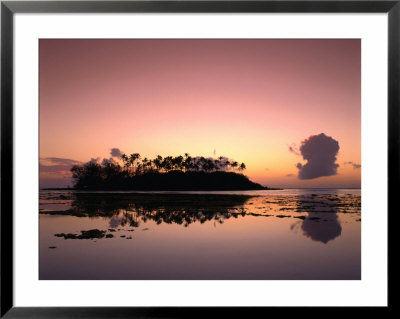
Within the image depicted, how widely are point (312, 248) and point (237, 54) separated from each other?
1.52 m

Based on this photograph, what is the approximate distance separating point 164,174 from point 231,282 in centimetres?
171

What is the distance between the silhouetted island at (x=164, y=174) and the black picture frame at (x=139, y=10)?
4.30ft

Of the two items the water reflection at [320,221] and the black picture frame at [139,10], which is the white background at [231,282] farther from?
the water reflection at [320,221]

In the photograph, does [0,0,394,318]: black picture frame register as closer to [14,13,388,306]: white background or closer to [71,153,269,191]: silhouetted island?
[14,13,388,306]: white background

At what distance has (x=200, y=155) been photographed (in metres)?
3.22

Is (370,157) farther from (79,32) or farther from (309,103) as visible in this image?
(79,32)

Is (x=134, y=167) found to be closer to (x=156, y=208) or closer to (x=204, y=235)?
(x=156, y=208)

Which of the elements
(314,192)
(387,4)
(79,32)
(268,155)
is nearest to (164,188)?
(268,155)

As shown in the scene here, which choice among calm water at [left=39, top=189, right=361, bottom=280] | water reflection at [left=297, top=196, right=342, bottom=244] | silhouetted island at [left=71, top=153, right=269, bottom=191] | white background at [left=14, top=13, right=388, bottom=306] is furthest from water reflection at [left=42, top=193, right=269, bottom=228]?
white background at [left=14, top=13, right=388, bottom=306]

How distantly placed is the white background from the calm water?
0.13m

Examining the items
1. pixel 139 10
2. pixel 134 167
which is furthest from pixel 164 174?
pixel 139 10

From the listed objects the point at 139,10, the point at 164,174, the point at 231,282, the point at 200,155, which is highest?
the point at 139,10

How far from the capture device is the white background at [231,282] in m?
1.79

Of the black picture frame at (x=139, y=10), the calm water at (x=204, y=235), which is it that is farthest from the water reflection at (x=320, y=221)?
the black picture frame at (x=139, y=10)
